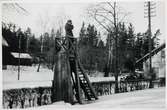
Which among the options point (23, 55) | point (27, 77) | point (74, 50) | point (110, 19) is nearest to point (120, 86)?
point (74, 50)

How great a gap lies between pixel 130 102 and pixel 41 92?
4.68ft

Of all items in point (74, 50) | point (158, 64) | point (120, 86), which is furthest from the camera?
point (120, 86)

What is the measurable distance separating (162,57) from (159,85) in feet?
1.47

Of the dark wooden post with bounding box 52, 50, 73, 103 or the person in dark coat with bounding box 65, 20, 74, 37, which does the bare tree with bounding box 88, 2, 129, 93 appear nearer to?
the person in dark coat with bounding box 65, 20, 74, 37

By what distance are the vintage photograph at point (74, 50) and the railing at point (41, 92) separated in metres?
0.02

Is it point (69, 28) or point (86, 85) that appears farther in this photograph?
point (86, 85)

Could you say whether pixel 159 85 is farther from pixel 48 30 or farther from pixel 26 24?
pixel 26 24

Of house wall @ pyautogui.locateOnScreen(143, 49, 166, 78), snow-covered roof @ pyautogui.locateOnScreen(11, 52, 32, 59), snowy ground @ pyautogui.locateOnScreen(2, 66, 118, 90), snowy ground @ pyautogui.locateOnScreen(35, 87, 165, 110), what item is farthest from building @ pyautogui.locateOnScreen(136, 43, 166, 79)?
snow-covered roof @ pyautogui.locateOnScreen(11, 52, 32, 59)

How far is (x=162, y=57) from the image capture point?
197 inches

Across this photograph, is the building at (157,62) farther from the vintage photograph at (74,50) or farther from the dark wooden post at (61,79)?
the dark wooden post at (61,79)

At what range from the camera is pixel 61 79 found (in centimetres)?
521

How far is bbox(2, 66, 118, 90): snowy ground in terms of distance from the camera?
5078mm

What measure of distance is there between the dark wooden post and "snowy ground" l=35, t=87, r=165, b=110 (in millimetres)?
128

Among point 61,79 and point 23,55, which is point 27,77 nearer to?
point 23,55
